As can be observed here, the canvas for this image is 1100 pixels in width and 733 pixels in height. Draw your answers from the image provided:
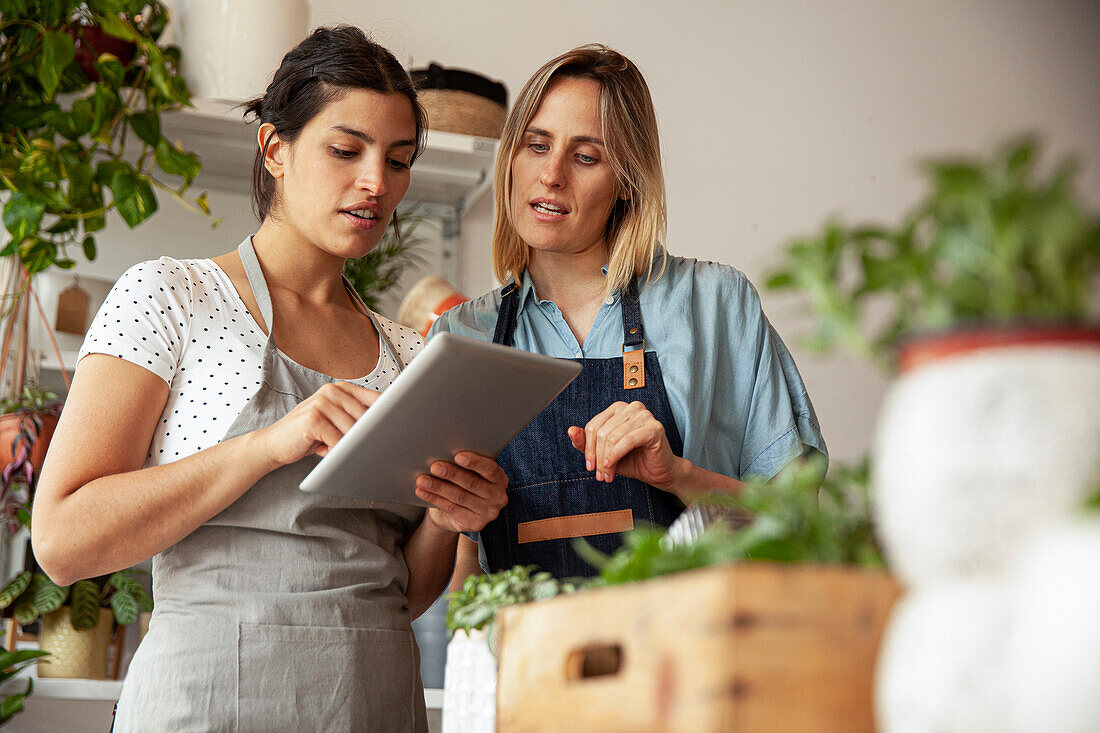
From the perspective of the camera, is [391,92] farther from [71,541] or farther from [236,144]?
[236,144]


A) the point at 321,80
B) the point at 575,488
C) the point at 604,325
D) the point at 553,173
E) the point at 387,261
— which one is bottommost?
the point at 575,488

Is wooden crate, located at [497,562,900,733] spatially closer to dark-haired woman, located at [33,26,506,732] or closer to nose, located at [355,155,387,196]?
dark-haired woman, located at [33,26,506,732]

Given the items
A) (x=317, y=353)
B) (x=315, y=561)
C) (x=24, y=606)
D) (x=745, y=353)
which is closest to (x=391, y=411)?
(x=315, y=561)

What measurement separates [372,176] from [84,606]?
1.13 m

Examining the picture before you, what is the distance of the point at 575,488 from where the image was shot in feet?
4.37

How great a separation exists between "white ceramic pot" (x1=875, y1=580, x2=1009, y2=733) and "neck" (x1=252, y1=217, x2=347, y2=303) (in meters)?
1.06

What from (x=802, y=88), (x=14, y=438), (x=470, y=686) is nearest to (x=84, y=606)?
(x=14, y=438)

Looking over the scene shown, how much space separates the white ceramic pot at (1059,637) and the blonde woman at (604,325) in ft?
3.16

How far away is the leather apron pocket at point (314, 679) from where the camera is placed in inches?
40.8

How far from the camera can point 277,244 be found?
4.27ft

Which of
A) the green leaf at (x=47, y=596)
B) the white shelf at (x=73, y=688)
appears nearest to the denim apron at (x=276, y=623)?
the white shelf at (x=73, y=688)

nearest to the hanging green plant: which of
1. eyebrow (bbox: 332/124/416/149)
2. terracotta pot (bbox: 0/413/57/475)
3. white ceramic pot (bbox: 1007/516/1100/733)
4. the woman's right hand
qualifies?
terracotta pot (bbox: 0/413/57/475)

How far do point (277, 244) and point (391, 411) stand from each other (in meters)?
0.56

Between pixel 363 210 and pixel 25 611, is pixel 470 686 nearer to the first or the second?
pixel 363 210
